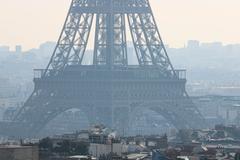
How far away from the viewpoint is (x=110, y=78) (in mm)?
85812

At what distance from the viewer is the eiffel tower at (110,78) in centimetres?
8375

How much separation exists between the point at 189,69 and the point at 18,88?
3028 centimetres

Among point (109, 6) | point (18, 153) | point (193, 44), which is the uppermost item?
point (193, 44)

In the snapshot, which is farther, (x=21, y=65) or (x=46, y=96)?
(x=21, y=65)

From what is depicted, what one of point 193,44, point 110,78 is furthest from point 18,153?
point 193,44

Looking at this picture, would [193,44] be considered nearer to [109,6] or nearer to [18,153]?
[109,6]

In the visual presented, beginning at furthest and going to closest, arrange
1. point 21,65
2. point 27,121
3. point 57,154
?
point 21,65, point 27,121, point 57,154

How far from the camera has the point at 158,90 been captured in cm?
8600

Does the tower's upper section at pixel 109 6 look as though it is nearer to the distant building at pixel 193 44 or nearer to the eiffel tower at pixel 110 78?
the eiffel tower at pixel 110 78

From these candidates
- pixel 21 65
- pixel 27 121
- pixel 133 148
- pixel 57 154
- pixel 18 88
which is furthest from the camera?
pixel 21 65

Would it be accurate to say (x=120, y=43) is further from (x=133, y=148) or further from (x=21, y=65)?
(x=21, y=65)

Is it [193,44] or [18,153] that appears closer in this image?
[18,153]

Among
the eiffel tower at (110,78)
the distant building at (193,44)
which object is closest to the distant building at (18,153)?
the eiffel tower at (110,78)

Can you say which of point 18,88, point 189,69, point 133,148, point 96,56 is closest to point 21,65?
point 189,69
